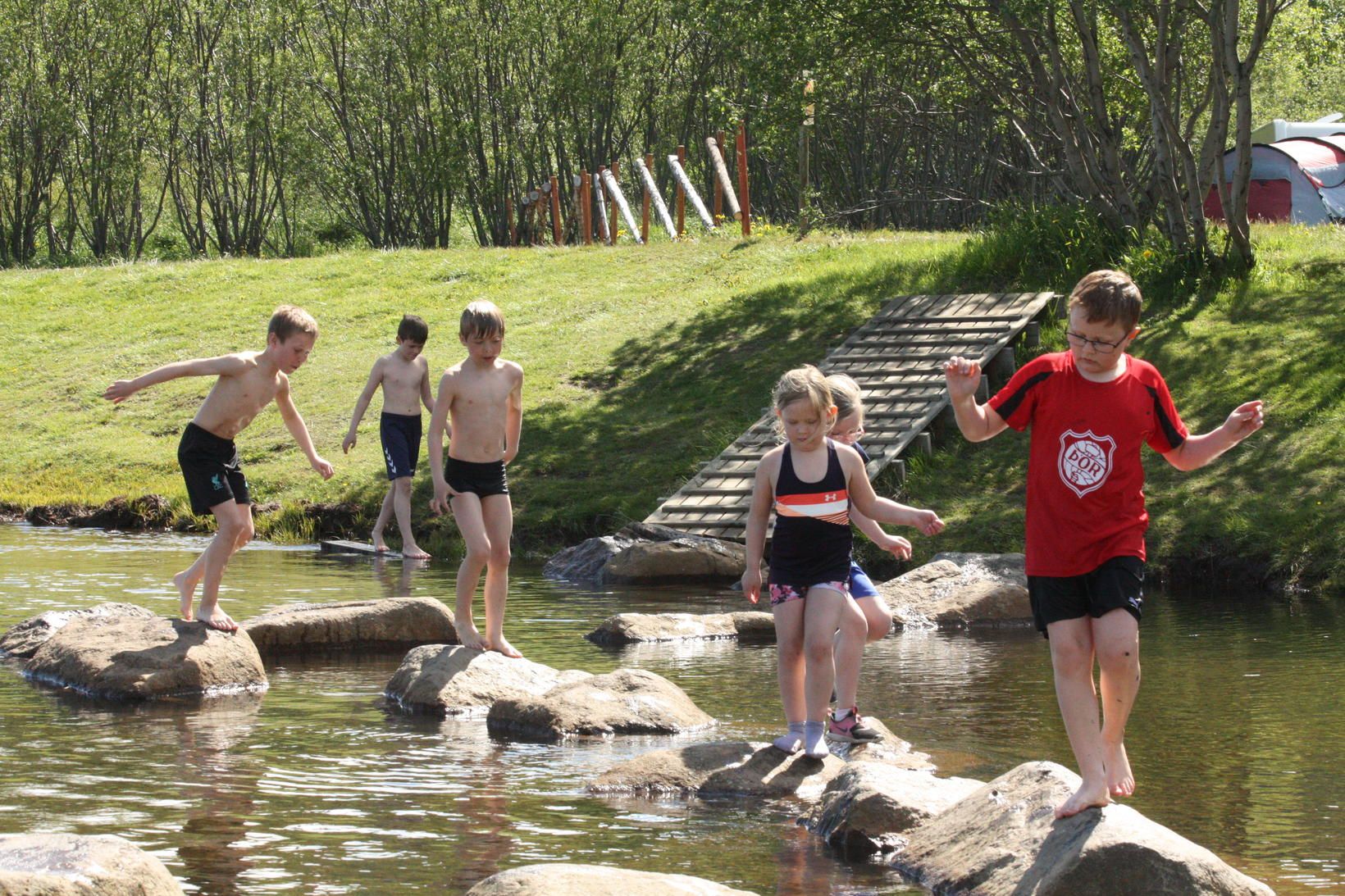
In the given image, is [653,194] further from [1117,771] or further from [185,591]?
[1117,771]

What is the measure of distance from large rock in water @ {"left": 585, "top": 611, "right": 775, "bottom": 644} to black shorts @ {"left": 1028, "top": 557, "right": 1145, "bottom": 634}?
5237 mm

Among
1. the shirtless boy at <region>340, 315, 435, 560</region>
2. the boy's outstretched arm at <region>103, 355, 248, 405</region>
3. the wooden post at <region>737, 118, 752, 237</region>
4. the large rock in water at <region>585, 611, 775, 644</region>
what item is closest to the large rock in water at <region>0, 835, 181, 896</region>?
the boy's outstretched arm at <region>103, 355, 248, 405</region>

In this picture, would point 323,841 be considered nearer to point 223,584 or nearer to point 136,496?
point 223,584

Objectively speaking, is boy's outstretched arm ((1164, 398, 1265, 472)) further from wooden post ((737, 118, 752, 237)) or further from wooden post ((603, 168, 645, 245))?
wooden post ((603, 168, 645, 245))

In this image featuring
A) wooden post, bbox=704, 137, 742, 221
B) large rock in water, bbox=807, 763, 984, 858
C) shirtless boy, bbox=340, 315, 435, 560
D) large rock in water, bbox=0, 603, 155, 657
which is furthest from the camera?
wooden post, bbox=704, 137, 742, 221

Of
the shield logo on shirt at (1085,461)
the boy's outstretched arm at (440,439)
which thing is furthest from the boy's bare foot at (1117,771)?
the boy's outstretched arm at (440,439)

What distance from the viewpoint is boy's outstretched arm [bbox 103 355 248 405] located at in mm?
8141

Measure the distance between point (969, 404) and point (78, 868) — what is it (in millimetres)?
2885

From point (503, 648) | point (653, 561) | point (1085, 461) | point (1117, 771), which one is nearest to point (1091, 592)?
point (1085, 461)

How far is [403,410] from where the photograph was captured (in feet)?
43.0

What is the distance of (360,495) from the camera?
54.1 ft

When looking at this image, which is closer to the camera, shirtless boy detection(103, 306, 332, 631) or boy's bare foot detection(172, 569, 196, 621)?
shirtless boy detection(103, 306, 332, 631)

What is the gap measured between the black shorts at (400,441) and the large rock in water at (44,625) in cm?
392

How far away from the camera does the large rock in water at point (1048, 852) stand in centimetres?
454
